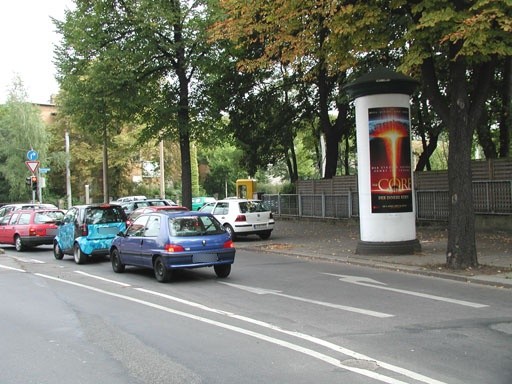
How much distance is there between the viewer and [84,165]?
187 feet

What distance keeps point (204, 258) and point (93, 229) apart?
18.4 feet

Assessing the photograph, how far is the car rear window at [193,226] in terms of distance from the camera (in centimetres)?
1170

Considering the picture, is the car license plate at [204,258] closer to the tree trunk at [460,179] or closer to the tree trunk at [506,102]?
the tree trunk at [460,179]

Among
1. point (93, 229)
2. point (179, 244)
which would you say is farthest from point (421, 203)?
point (179, 244)

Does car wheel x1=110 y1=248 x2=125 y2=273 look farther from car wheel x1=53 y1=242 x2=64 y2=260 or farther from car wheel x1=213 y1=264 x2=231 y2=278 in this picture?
car wheel x1=53 y1=242 x2=64 y2=260

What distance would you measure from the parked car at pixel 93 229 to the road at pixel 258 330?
3315 mm

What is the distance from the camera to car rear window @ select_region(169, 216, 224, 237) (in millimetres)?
11703

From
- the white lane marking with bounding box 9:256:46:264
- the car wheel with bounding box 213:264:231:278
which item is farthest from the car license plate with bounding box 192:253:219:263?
the white lane marking with bounding box 9:256:46:264

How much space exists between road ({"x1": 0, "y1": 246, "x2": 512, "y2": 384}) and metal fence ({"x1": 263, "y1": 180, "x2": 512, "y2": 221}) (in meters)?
8.28

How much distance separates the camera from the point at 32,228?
20812 mm

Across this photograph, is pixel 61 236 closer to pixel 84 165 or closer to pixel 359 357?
pixel 359 357

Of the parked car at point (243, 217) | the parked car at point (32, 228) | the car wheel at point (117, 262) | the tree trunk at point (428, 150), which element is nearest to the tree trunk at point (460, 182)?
the car wheel at point (117, 262)

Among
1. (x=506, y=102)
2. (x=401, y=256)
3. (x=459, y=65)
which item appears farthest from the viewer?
(x=506, y=102)

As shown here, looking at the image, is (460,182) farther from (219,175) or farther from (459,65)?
(219,175)
